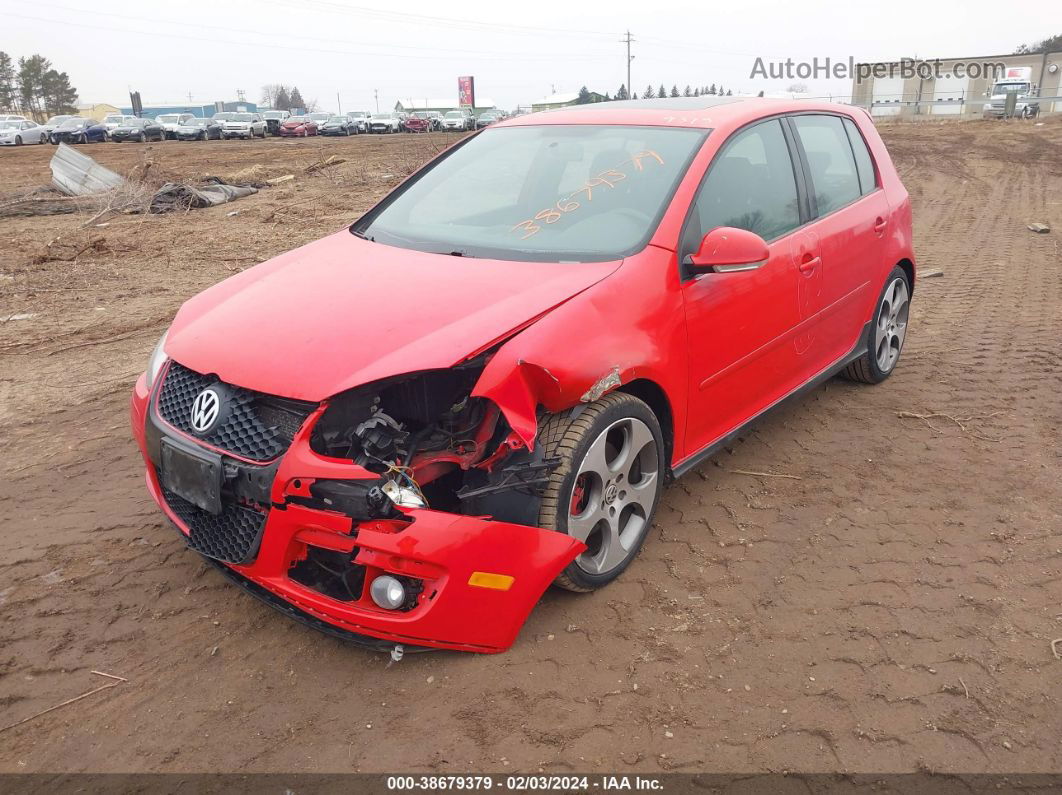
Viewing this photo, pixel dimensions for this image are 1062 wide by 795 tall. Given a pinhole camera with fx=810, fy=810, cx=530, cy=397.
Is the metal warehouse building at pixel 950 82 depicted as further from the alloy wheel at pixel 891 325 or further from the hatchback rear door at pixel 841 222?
the hatchback rear door at pixel 841 222

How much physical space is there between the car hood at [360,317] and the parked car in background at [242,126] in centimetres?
4064

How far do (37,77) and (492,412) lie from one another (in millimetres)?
90542

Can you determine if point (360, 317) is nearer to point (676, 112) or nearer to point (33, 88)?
point (676, 112)

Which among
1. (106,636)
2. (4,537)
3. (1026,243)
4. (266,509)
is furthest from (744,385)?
(1026,243)

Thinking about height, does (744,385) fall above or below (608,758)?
above

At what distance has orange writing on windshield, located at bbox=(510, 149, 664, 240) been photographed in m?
3.48

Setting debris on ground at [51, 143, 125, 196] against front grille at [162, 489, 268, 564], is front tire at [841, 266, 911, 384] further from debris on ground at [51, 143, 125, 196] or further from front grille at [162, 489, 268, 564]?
debris on ground at [51, 143, 125, 196]

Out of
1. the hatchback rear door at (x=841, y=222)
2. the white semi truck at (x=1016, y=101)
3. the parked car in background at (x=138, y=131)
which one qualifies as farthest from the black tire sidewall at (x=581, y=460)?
the parked car in background at (x=138, y=131)

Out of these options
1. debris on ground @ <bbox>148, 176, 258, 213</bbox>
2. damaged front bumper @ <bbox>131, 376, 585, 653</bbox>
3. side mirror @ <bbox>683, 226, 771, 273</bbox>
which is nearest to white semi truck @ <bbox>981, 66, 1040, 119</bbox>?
debris on ground @ <bbox>148, 176, 258, 213</bbox>

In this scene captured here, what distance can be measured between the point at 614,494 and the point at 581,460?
0.35 metres

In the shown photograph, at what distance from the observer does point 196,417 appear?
275 cm

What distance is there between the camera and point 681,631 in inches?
113

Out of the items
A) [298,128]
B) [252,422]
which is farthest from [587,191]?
[298,128]

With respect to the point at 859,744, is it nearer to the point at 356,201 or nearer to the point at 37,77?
the point at 356,201
